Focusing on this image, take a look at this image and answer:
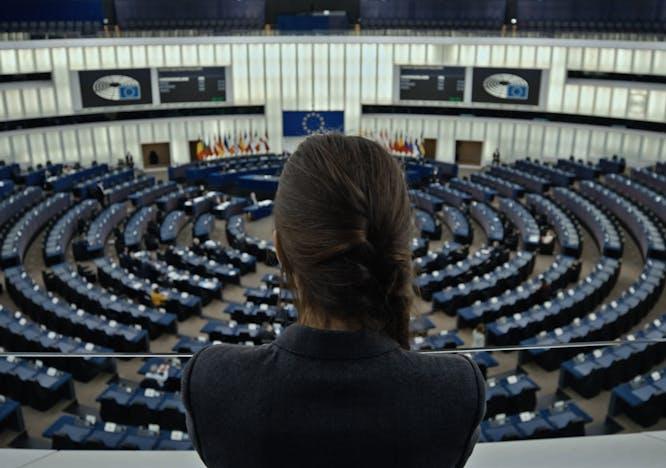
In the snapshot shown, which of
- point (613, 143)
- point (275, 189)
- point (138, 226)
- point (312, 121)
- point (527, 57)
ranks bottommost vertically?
point (138, 226)

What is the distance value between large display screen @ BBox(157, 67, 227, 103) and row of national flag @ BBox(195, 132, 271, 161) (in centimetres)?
224

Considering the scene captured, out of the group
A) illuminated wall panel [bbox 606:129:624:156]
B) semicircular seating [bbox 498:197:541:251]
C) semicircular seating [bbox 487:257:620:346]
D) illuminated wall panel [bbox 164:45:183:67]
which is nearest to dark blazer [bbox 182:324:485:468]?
semicircular seating [bbox 487:257:620:346]

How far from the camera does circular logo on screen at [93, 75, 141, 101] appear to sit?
29312 mm

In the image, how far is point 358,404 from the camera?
125 cm

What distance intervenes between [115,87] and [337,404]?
103ft

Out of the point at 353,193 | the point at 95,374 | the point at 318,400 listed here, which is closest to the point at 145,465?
the point at 318,400

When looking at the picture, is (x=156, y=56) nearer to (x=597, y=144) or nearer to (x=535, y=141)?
(x=535, y=141)

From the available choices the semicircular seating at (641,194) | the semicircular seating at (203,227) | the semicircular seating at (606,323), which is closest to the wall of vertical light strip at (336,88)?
the semicircular seating at (641,194)

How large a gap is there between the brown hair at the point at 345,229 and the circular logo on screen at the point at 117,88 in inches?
1223

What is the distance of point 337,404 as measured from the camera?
1.24 meters

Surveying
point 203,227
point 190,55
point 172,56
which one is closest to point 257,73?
point 190,55

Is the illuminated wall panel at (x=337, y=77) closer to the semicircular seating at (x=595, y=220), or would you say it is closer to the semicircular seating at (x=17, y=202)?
the semicircular seating at (x=595, y=220)

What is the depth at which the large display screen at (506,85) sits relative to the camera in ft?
98.9

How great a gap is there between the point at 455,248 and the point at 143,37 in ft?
65.4
